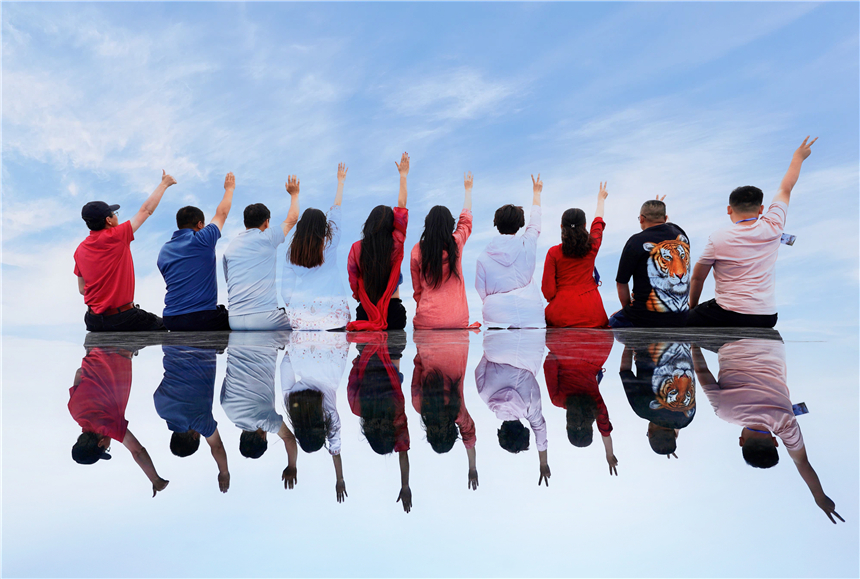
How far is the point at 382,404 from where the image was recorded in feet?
8.05

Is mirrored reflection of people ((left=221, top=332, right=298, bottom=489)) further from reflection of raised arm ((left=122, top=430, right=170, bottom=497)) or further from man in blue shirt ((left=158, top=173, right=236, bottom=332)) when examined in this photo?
man in blue shirt ((left=158, top=173, right=236, bottom=332))

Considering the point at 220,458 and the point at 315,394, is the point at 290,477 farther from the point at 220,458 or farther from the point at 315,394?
the point at 315,394

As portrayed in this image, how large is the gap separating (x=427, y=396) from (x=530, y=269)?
3936mm

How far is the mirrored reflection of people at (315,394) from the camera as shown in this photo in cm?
204

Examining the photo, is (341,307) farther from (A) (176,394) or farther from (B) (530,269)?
(A) (176,394)

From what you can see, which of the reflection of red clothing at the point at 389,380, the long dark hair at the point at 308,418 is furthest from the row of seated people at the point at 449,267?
the long dark hair at the point at 308,418

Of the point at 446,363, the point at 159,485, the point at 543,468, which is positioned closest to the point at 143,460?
the point at 159,485

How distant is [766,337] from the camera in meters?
5.05

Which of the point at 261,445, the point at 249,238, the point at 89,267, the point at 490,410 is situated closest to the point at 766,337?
the point at 490,410

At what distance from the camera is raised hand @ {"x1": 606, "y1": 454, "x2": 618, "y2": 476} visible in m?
1.83

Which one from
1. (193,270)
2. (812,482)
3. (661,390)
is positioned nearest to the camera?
(812,482)

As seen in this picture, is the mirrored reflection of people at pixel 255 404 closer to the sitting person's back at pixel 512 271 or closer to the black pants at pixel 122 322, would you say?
the sitting person's back at pixel 512 271

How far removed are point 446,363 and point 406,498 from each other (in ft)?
6.00

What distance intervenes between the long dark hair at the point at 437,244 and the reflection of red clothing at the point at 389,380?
155cm
